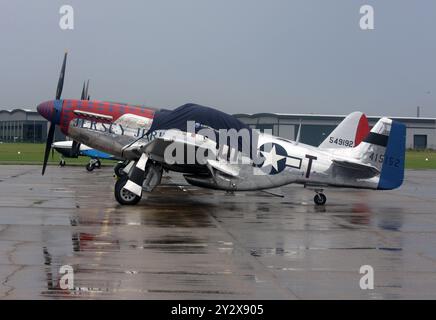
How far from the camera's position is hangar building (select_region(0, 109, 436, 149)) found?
3578 inches

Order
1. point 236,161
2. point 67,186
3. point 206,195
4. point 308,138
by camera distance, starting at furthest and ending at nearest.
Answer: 1. point 308,138
2. point 67,186
3. point 206,195
4. point 236,161

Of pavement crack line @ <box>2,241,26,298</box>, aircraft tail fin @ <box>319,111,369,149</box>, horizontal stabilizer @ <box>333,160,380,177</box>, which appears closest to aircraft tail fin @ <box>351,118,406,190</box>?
horizontal stabilizer @ <box>333,160,380,177</box>

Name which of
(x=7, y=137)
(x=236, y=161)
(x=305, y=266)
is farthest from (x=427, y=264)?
(x=7, y=137)

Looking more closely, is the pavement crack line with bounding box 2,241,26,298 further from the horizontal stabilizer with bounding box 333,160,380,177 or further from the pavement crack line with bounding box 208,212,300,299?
the horizontal stabilizer with bounding box 333,160,380,177

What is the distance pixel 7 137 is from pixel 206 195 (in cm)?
12013

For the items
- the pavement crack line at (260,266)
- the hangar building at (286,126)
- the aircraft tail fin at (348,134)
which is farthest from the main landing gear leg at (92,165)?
the hangar building at (286,126)

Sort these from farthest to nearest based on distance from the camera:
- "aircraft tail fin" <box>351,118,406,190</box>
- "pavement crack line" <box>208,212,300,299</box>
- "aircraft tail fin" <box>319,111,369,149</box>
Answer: "aircraft tail fin" <box>319,111,369,149</box> < "aircraft tail fin" <box>351,118,406,190</box> < "pavement crack line" <box>208,212,300,299</box>

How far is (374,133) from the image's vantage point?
21.1 meters

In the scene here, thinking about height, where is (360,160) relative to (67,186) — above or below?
above

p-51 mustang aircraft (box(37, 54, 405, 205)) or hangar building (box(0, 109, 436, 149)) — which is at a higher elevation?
p-51 mustang aircraft (box(37, 54, 405, 205))

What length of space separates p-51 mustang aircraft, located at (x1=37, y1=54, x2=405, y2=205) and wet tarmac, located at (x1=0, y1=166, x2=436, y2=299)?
90 centimetres

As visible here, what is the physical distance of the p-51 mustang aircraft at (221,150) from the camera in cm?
2025


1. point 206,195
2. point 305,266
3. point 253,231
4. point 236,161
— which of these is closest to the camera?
point 305,266

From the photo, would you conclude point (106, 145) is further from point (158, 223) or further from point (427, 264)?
point (427, 264)
